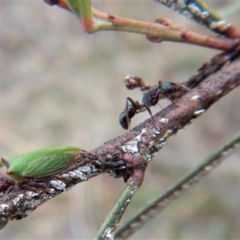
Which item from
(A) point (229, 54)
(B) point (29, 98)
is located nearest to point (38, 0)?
(B) point (29, 98)

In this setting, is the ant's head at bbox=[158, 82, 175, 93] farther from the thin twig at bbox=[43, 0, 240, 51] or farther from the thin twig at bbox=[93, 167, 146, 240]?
the thin twig at bbox=[93, 167, 146, 240]

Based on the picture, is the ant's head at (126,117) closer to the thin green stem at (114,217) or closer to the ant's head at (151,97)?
the ant's head at (151,97)

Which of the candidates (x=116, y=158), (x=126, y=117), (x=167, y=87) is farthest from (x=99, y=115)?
(x=116, y=158)

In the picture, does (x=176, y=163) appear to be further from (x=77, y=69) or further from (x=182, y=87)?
(x=182, y=87)

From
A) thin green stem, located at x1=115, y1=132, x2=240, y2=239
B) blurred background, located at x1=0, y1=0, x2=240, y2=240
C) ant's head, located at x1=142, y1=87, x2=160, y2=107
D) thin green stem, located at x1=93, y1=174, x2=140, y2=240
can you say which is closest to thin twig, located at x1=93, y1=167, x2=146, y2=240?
thin green stem, located at x1=93, y1=174, x2=140, y2=240

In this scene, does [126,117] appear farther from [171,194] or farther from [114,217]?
[114,217]

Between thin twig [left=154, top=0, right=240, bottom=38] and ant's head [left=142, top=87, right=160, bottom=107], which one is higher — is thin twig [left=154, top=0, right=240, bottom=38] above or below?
above
